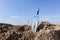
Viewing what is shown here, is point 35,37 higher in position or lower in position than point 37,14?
lower

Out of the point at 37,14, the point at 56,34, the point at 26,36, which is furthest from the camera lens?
the point at 37,14

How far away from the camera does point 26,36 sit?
38.9ft

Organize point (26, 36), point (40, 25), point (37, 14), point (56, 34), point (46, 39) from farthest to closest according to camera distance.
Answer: point (40, 25)
point (37, 14)
point (26, 36)
point (56, 34)
point (46, 39)

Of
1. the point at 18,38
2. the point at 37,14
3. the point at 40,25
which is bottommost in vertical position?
the point at 18,38

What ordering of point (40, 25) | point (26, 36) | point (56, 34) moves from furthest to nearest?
1. point (40, 25)
2. point (26, 36)
3. point (56, 34)

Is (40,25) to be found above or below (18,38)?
above

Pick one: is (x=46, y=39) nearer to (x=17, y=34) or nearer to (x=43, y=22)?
(x=17, y=34)

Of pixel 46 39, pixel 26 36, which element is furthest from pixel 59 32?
pixel 26 36

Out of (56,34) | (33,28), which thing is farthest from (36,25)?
(56,34)

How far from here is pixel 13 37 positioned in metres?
12.1

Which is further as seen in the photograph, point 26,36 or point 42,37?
point 26,36

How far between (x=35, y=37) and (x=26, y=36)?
998mm

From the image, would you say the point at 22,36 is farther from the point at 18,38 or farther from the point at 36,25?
the point at 36,25

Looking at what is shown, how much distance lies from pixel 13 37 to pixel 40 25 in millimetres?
2887
